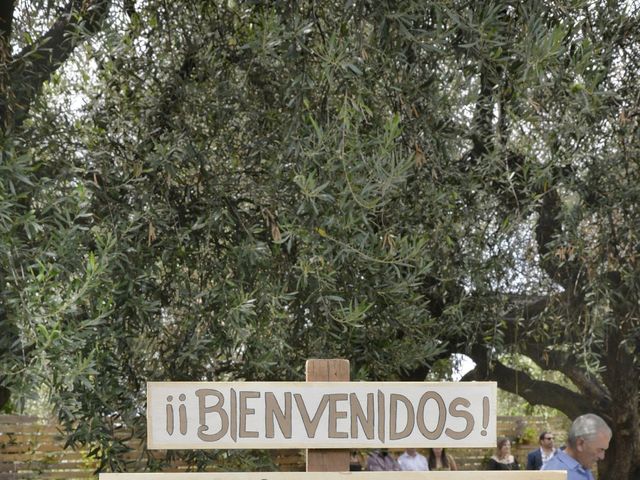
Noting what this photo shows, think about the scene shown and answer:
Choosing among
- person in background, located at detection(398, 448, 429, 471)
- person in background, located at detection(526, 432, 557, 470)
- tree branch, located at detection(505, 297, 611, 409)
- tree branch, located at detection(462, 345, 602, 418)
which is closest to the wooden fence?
person in background, located at detection(398, 448, 429, 471)

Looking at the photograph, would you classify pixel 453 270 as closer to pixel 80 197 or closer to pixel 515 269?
pixel 515 269

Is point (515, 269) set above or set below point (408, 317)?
above

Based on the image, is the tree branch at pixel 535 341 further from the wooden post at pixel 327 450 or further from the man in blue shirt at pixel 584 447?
the wooden post at pixel 327 450

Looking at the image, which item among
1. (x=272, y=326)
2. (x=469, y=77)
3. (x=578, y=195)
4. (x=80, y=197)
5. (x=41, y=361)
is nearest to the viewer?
(x=41, y=361)

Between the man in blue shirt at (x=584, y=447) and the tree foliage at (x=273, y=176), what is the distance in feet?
4.44

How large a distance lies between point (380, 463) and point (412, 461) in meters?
0.34

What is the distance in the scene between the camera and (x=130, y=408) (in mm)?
6934

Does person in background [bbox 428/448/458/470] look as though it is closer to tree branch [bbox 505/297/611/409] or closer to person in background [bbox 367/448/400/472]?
person in background [bbox 367/448/400/472]

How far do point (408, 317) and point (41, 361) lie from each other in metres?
2.84

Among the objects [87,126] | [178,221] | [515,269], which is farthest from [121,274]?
[515,269]

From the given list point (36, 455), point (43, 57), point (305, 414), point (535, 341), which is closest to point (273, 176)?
point (43, 57)

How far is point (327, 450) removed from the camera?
4699 mm

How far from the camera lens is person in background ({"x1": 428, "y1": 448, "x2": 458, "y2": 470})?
12756 millimetres

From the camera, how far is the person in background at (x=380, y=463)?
40.2 feet
